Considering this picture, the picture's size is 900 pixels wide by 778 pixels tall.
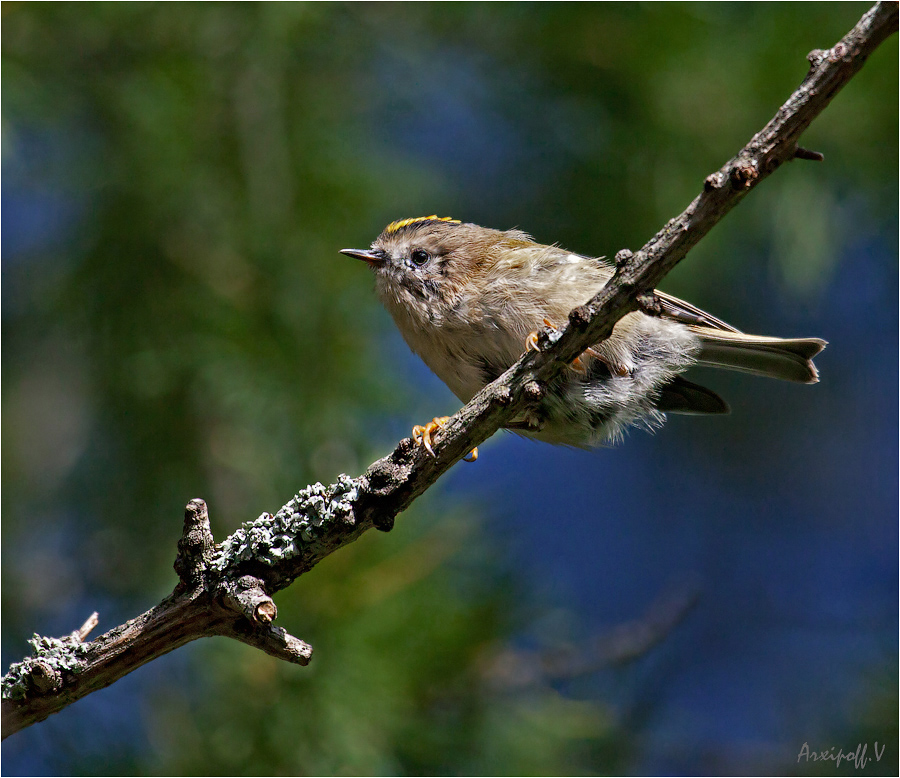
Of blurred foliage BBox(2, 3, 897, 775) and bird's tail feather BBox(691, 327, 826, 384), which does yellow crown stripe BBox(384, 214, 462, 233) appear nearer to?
blurred foliage BBox(2, 3, 897, 775)

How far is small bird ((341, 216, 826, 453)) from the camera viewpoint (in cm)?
270

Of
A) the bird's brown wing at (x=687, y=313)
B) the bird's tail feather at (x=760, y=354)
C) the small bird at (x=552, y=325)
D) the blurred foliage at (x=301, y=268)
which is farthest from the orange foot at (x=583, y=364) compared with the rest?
the blurred foliage at (x=301, y=268)

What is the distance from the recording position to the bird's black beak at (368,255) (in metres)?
3.07

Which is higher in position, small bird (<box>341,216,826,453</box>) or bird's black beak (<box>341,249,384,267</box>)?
bird's black beak (<box>341,249,384,267</box>)

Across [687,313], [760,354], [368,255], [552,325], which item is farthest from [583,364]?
[368,255]

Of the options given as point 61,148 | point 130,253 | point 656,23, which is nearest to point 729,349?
point 656,23

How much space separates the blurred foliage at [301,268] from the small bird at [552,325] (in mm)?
465

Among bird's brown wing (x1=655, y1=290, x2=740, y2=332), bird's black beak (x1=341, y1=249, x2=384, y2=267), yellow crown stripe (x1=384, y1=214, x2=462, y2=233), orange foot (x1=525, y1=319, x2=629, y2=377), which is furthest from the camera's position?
yellow crown stripe (x1=384, y1=214, x2=462, y2=233)

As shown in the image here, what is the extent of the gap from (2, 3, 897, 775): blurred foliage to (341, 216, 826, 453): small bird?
465 millimetres

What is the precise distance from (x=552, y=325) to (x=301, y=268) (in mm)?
1200

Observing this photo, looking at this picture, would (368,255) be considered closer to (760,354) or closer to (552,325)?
(552,325)

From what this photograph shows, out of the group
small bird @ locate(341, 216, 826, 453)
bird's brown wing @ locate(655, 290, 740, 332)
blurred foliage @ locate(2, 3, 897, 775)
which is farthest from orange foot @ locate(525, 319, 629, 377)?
blurred foliage @ locate(2, 3, 897, 775)

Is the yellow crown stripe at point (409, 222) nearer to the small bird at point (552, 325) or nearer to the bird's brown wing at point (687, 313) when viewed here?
the small bird at point (552, 325)

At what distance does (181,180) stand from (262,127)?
393mm
